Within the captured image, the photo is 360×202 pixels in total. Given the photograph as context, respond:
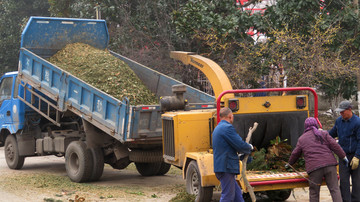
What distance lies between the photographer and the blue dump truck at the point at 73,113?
33.1 feet

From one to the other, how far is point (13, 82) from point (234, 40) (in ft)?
23.1

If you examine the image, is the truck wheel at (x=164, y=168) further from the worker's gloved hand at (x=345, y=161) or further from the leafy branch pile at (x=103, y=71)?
the worker's gloved hand at (x=345, y=161)

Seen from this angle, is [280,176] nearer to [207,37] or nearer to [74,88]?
[74,88]

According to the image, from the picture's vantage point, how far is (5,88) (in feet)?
45.3

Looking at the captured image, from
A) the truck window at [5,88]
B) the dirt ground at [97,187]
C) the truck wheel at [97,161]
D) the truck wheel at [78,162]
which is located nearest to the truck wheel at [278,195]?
the dirt ground at [97,187]

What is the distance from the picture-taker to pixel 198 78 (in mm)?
19672

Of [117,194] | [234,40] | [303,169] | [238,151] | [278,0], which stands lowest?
[117,194]

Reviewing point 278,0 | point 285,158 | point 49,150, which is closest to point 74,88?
point 49,150

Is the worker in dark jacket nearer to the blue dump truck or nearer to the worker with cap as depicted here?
the worker with cap

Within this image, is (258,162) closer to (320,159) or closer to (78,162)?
(320,159)

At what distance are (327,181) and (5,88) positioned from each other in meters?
9.29

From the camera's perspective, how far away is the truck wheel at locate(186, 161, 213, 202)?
8094 millimetres

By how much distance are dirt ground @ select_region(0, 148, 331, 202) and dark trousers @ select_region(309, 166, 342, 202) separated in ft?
3.96

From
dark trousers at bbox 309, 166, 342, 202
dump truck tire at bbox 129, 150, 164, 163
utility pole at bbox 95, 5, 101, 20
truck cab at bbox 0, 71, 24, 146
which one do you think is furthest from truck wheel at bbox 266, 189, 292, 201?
utility pole at bbox 95, 5, 101, 20
